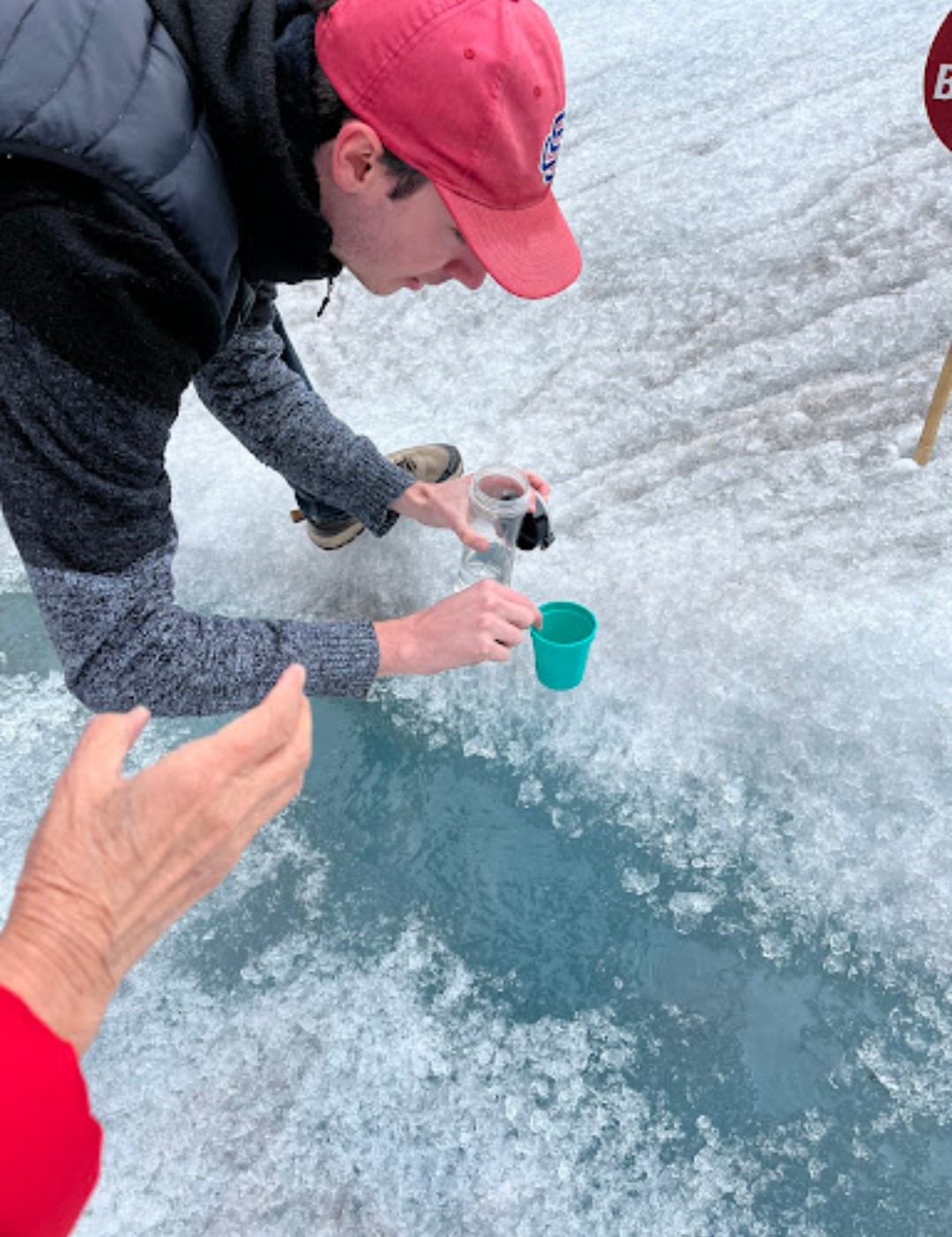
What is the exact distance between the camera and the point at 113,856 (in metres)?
1.05

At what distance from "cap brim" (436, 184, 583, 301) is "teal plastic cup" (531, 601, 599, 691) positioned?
2.46ft

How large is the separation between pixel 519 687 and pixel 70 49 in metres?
1.59

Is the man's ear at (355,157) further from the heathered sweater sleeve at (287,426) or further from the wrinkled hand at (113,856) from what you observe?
the wrinkled hand at (113,856)

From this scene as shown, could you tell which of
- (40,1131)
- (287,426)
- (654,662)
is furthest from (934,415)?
(40,1131)

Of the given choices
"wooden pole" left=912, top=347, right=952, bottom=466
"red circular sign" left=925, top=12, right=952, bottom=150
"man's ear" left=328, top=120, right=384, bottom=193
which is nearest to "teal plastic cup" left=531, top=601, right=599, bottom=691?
"man's ear" left=328, top=120, right=384, bottom=193

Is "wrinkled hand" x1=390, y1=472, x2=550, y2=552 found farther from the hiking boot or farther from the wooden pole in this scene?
the wooden pole

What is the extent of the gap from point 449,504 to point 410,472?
55 cm

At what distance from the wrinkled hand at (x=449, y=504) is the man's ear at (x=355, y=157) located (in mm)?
841

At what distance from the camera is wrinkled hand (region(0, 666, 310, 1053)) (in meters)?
1.00

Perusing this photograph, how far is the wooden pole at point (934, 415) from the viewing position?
102 inches

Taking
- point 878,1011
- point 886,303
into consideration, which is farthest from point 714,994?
point 886,303

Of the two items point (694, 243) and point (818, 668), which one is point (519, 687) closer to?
point (818, 668)

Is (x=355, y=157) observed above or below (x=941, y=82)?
above

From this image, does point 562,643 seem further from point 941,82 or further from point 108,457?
point 941,82
